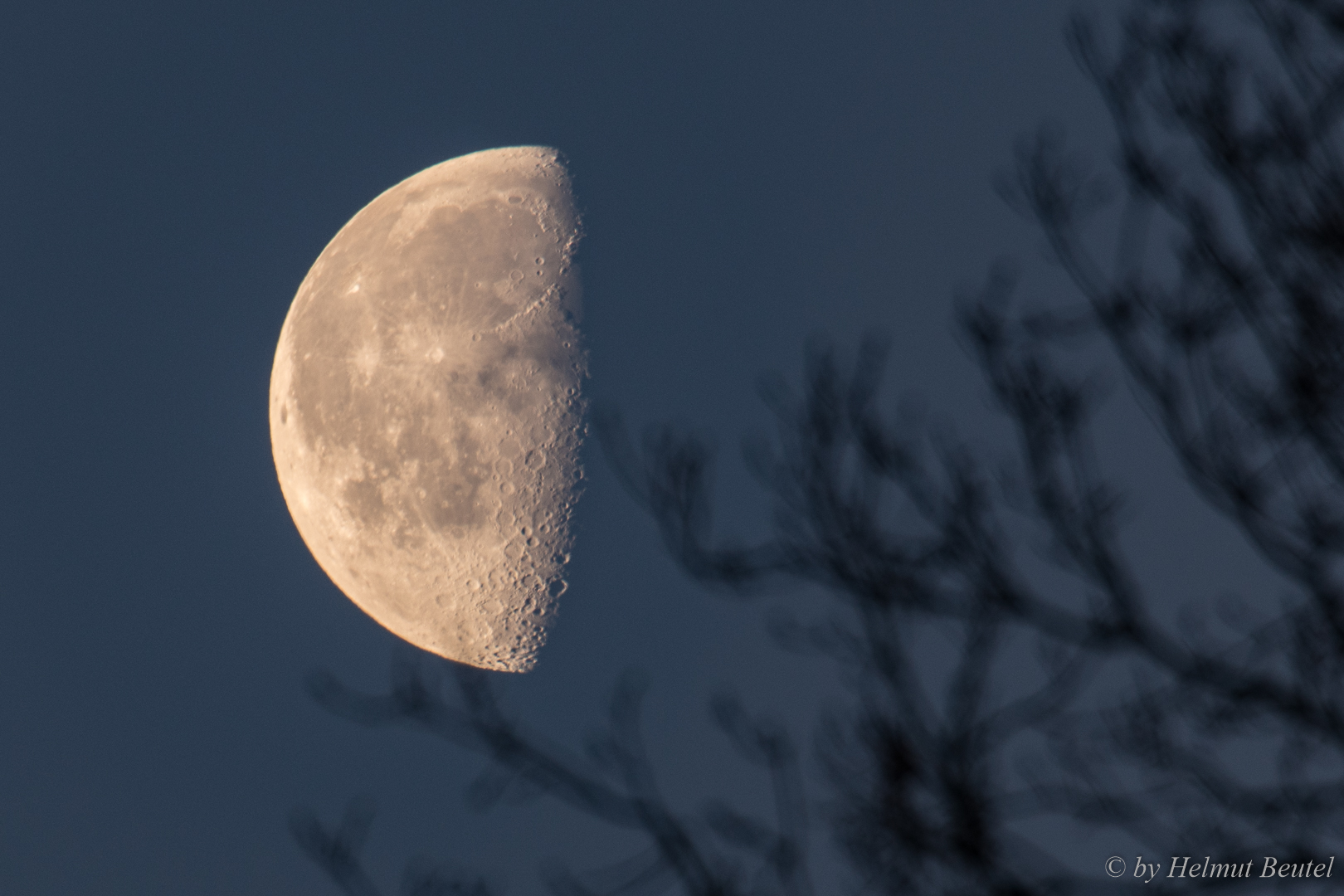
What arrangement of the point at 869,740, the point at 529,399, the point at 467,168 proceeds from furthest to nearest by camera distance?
the point at 467,168
the point at 529,399
the point at 869,740

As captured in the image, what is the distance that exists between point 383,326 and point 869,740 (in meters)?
9.25

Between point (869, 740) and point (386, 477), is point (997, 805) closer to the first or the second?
point (869, 740)

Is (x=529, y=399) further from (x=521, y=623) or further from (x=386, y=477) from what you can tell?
(x=521, y=623)

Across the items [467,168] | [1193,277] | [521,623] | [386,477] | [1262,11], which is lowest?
[521,623]

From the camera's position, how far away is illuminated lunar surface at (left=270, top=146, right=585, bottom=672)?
35.8 feet

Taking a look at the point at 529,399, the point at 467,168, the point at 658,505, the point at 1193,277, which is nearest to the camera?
the point at 1193,277

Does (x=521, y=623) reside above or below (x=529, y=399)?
below

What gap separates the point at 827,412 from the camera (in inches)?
136

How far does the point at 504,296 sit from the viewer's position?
442 inches

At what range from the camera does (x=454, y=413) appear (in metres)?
10.8

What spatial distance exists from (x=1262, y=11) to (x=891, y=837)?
112 inches

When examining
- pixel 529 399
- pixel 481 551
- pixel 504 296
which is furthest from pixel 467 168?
pixel 481 551

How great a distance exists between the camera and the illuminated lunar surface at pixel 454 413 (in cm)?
1091

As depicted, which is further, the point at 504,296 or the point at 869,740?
the point at 504,296
